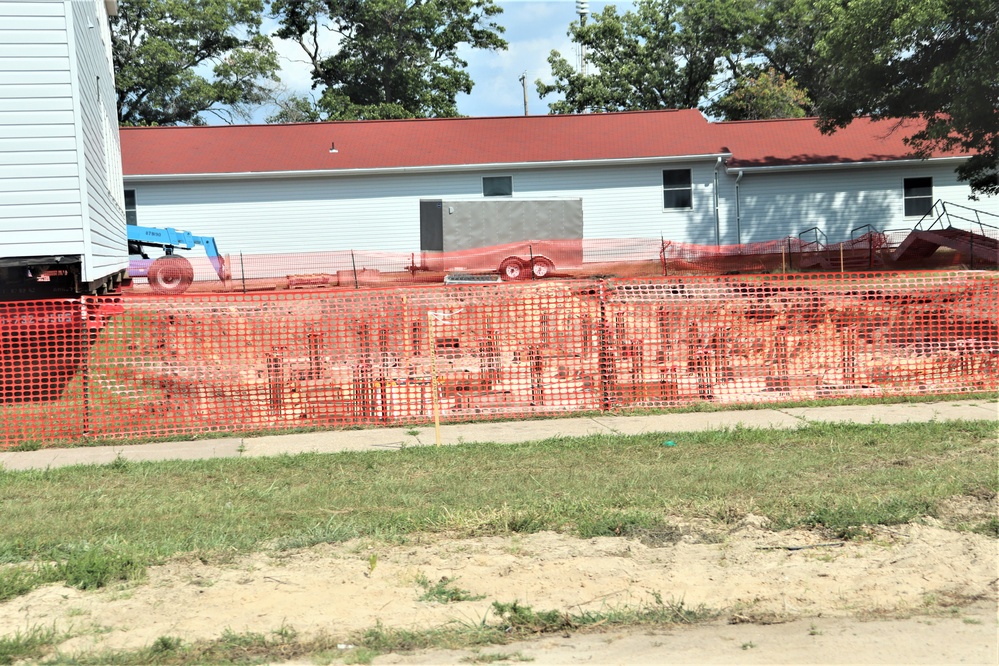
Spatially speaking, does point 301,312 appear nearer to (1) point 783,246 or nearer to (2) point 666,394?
(2) point 666,394

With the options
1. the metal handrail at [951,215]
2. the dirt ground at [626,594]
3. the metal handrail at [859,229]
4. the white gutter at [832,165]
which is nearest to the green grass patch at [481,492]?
the dirt ground at [626,594]

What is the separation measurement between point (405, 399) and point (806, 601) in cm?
690

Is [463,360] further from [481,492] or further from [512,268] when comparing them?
[512,268]

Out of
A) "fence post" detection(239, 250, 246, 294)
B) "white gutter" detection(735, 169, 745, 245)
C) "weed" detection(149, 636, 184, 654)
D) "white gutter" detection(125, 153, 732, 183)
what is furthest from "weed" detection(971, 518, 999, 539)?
"white gutter" detection(735, 169, 745, 245)

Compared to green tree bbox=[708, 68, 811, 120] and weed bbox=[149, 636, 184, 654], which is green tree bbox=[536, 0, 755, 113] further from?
weed bbox=[149, 636, 184, 654]

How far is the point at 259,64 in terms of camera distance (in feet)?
151

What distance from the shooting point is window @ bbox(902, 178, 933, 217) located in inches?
1266

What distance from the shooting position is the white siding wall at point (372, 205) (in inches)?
1193

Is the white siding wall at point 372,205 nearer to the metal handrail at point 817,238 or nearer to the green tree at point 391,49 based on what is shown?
the metal handrail at point 817,238

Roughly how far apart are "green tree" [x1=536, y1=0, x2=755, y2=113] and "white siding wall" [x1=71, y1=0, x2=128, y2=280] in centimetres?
3080

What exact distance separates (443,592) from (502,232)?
24.9 m

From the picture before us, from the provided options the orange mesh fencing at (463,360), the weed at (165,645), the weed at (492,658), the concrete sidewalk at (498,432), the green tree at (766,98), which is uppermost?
the green tree at (766,98)

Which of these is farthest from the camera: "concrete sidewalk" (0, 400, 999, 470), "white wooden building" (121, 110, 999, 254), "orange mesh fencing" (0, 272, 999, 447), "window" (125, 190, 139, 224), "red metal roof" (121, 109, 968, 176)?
"red metal roof" (121, 109, 968, 176)

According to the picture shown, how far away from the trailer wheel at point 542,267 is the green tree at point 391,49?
20.1 metres
